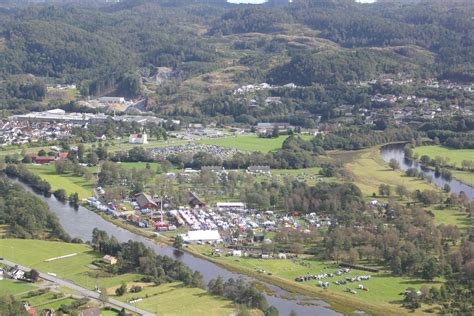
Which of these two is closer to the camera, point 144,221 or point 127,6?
point 144,221

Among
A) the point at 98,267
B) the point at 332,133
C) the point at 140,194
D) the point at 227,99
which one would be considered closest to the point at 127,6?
the point at 227,99

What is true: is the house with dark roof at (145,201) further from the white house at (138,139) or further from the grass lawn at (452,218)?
the white house at (138,139)

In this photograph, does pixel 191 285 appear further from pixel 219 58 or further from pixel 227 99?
pixel 219 58

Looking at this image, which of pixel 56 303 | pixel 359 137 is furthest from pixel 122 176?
pixel 359 137

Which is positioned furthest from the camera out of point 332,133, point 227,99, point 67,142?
point 227,99

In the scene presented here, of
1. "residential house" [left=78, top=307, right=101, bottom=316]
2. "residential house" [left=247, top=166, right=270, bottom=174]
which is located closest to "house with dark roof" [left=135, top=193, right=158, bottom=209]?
"residential house" [left=247, top=166, right=270, bottom=174]

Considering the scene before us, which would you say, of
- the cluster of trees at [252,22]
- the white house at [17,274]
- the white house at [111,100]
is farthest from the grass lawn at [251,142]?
the cluster of trees at [252,22]

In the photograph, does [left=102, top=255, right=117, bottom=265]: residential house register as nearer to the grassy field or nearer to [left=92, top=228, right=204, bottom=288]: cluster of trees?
[left=92, top=228, right=204, bottom=288]: cluster of trees
